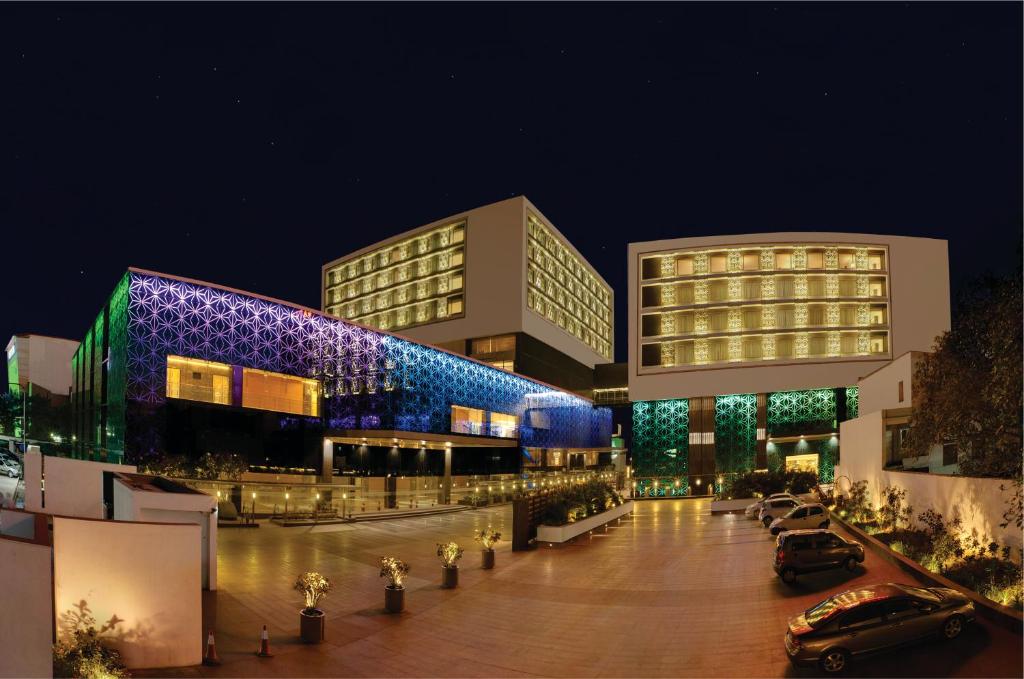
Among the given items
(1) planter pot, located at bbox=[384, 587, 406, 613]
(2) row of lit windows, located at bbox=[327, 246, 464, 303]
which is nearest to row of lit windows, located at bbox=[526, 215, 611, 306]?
(2) row of lit windows, located at bbox=[327, 246, 464, 303]

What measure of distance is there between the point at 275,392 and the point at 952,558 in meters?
36.2

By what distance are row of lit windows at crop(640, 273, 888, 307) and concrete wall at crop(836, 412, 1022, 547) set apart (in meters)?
27.5

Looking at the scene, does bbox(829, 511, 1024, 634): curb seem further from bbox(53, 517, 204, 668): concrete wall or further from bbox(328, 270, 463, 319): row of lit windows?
bbox(328, 270, 463, 319): row of lit windows

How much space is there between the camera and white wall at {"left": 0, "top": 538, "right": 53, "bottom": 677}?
9016mm

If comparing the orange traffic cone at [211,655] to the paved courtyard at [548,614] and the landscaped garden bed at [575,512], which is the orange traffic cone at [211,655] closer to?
the paved courtyard at [548,614]

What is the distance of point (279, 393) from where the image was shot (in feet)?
136

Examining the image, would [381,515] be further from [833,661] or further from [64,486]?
[833,661]

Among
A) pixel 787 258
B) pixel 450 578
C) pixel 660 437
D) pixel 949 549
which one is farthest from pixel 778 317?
pixel 450 578

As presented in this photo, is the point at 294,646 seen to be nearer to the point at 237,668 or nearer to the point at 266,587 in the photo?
the point at 237,668

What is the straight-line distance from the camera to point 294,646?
39.5ft

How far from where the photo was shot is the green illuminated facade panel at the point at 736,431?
54500mm

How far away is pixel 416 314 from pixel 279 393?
36615mm

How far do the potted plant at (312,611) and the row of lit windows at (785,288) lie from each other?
49.0 m

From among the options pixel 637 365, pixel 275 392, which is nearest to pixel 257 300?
pixel 275 392
